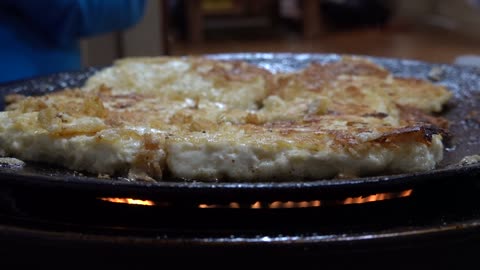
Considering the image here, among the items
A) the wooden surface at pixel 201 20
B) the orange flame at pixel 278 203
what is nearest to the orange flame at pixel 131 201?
the orange flame at pixel 278 203

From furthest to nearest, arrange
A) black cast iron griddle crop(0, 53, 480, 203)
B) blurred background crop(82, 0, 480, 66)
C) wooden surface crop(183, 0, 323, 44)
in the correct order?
wooden surface crop(183, 0, 323, 44)
blurred background crop(82, 0, 480, 66)
black cast iron griddle crop(0, 53, 480, 203)

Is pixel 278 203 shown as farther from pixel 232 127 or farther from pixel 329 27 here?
pixel 329 27

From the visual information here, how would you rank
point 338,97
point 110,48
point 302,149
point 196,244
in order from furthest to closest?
point 110,48 < point 338,97 < point 302,149 < point 196,244

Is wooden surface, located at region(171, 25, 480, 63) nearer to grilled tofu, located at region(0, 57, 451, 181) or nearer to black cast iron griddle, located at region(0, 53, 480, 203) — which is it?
grilled tofu, located at region(0, 57, 451, 181)

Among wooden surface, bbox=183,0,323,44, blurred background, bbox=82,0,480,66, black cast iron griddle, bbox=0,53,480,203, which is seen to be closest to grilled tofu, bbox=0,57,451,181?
black cast iron griddle, bbox=0,53,480,203

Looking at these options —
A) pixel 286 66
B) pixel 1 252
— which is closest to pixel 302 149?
pixel 1 252

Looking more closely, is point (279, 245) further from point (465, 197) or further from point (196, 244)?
point (465, 197)
